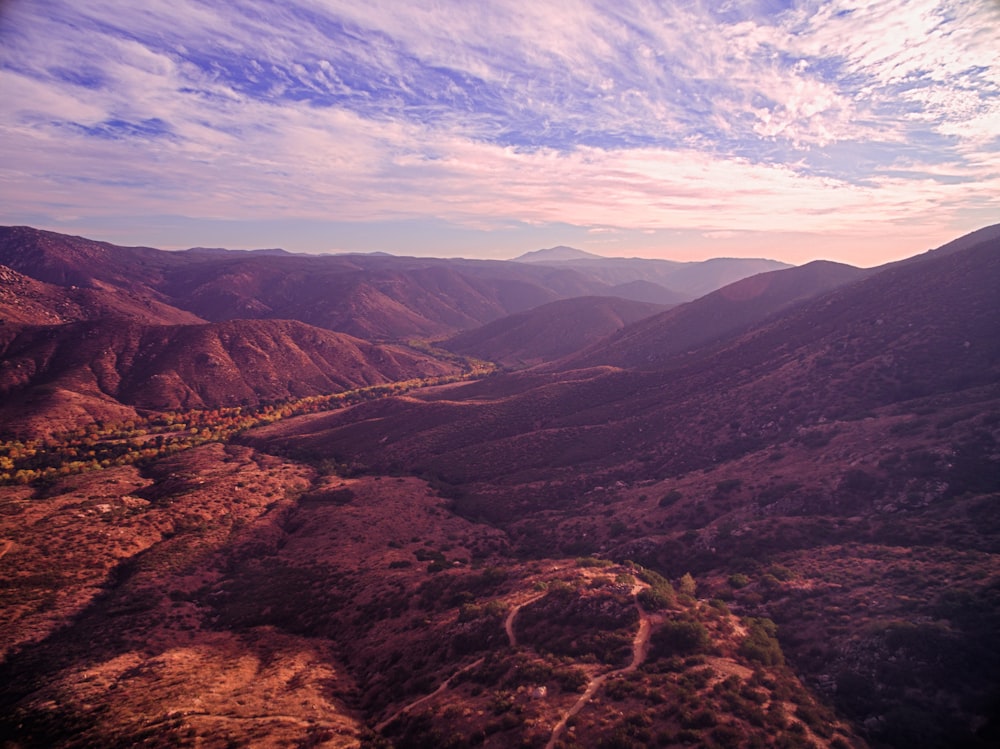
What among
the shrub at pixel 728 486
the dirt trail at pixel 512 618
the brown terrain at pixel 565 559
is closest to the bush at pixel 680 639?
the brown terrain at pixel 565 559

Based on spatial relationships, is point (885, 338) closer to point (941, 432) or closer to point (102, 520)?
point (941, 432)

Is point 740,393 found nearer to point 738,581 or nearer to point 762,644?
point 738,581

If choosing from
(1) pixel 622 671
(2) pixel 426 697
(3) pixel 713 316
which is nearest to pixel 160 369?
(2) pixel 426 697

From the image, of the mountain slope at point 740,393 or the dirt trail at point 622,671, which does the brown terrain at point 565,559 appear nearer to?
the dirt trail at point 622,671

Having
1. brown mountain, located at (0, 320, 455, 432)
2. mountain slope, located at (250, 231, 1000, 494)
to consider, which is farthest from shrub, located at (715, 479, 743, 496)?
brown mountain, located at (0, 320, 455, 432)

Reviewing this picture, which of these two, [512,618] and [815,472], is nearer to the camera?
[512,618]

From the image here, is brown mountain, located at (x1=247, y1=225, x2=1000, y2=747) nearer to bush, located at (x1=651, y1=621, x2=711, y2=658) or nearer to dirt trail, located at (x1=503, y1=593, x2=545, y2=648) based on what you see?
bush, located at (x1=651, y1=621, x2=711, y2=658)
